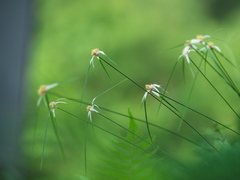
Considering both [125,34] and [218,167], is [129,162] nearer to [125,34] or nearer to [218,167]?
[218,167]

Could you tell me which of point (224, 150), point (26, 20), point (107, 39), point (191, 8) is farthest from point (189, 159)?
point (191, 8)

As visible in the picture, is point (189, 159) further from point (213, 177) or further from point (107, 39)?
point (107, 39)

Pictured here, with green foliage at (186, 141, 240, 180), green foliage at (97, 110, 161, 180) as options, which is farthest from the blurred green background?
green foliage at (186, 141, 240, 180)

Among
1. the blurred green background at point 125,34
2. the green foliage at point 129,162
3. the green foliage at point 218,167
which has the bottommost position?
the green foliage at point 218,167

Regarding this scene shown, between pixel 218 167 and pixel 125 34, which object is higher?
pixel 125 34

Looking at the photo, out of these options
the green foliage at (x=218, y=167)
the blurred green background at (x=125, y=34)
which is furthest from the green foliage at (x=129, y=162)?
the blurred green background at (x=125, y=34)

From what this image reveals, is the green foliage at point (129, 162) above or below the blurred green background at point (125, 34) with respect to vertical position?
below

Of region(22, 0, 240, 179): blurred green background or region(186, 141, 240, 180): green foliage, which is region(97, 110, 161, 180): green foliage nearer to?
region(186, 141, 240, 180): green foliage

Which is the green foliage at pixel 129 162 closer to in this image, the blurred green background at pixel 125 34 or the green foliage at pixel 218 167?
the green foliage at pixel 218 167

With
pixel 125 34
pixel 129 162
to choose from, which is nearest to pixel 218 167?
pixel 129 162
